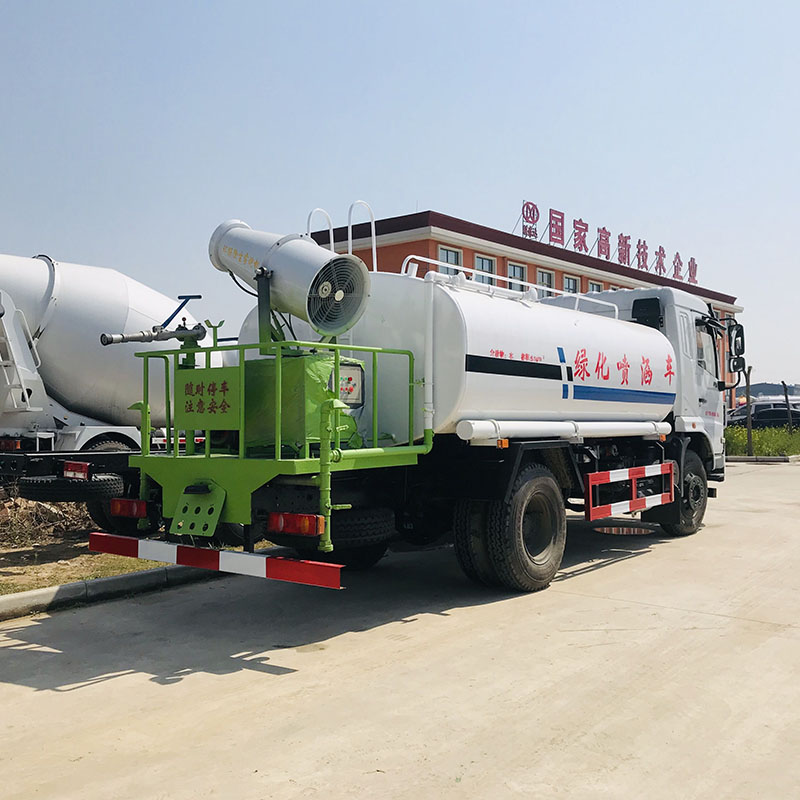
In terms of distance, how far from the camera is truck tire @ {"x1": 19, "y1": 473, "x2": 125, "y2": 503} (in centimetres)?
883

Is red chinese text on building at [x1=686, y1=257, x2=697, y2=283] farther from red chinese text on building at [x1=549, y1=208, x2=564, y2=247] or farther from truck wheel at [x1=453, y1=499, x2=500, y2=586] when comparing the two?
truck wheel at [x1=453, y1=499, x2=500, y2=586]

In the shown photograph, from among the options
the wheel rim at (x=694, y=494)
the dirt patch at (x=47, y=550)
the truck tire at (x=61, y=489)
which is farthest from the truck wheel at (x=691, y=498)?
the truck tire at (x=61, y=489)

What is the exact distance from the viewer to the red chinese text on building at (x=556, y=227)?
37031 millimetres

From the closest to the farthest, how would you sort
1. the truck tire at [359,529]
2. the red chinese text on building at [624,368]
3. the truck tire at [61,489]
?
the truck tire at [359,529]
the truck tire at [61,489]
the red chinese text on building at [624,368]

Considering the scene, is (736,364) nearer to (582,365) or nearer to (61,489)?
(582,365)

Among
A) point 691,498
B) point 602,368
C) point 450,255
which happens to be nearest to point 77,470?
point 602,368

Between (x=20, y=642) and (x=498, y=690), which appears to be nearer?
(x=498, y=690)

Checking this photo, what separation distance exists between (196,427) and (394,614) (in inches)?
84.7

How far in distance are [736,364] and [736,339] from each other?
21.5 inches

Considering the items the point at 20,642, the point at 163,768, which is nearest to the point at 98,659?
the point at 20,642

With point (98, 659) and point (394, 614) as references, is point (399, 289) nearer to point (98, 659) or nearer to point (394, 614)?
point (394, 614)

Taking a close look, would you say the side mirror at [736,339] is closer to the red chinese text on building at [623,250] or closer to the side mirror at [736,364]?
the side mirror at [736,364]

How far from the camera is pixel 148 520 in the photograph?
23.4ft

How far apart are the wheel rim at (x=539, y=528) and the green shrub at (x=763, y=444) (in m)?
20.7
